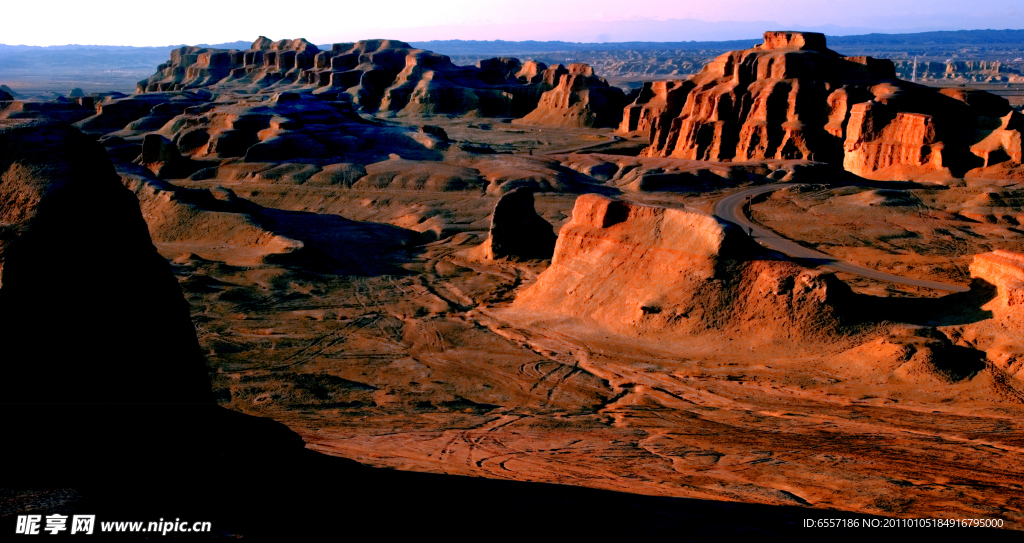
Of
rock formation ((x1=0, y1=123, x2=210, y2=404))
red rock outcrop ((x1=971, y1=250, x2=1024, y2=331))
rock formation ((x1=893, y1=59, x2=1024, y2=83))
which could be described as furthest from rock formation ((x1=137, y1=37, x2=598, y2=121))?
rock formation ((x1=893, y1=59, x2=1024, y2=83))

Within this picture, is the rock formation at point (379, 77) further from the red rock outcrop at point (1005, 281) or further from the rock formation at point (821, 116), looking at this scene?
the red rock outcrop at point (1005, 281)

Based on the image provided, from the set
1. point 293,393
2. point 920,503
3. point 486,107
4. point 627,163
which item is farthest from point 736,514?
point 486,107

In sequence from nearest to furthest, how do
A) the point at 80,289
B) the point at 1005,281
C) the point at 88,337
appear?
the point at 88,337 < the point at 80,289 < the point at 1005,281

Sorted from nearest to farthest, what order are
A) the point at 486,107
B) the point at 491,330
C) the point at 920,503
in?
the point at 920,503 < the point at 491,330 < the point at 486,107

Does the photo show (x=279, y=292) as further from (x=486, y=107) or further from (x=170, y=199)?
(x=486, y=107)

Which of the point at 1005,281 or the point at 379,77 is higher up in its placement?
the point at 379,77

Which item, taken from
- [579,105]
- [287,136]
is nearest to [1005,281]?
[287,136]

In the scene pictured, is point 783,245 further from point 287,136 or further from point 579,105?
point 579,105

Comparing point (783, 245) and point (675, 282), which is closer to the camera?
point (675, 282)
